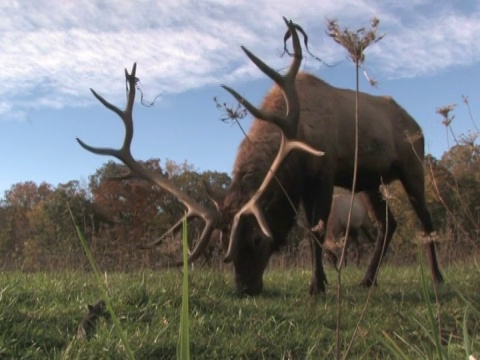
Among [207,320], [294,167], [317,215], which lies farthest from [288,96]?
[207,320]

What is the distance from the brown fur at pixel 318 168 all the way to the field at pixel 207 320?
0.44 m

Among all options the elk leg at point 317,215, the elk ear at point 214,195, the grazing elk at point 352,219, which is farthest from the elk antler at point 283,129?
the grazing elk at point 352,219

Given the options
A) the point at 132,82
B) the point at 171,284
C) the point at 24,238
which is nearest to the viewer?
the point at 171,284

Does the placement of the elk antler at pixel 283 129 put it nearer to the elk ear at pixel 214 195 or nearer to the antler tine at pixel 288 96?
the antler tine at pixel 288 96

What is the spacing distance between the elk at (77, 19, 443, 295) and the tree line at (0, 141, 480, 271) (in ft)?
0.99

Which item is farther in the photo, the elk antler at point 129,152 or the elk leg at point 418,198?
the elk leg at point 418,198

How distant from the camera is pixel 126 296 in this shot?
4488 mm

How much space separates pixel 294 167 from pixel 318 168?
0.33 metres

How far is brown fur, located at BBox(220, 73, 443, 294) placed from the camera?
19.8 feet

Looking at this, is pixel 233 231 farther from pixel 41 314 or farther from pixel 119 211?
pixel 119 211

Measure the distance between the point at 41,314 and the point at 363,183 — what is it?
4.60 meters

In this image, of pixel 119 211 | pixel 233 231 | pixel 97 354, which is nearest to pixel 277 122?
pixel 233 231

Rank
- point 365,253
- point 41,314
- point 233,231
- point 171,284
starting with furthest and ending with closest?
1. point 365,253
2. point 233,231
3. point 171,284
4. point 41,314

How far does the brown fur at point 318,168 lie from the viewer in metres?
6.03
